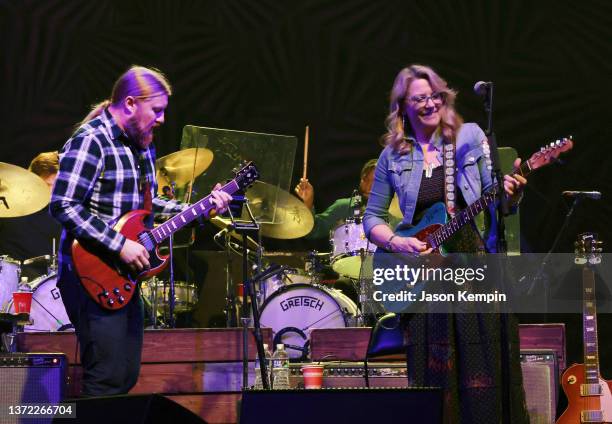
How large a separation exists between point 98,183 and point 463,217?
168 centimetres

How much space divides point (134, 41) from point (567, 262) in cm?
439

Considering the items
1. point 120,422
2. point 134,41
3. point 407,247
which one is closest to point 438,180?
point 407,247

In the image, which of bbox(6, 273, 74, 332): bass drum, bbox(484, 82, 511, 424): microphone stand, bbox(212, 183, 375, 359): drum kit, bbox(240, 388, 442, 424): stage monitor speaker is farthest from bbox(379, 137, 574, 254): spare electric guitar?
bbox(6, 273, 74, 332): bass drum

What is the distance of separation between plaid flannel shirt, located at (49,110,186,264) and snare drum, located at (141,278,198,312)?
2.81m

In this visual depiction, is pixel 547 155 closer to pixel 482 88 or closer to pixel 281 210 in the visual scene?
pixel 482 88

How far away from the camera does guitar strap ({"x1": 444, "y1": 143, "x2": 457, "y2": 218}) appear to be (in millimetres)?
4082

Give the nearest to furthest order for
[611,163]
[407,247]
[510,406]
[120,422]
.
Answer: [120,422]
[510,406]
[407,247]
[611,163]

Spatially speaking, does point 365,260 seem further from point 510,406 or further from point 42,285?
point 510,406

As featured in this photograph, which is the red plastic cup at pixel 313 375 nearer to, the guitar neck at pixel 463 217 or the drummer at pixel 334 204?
the guitar neck at pixel 463 217

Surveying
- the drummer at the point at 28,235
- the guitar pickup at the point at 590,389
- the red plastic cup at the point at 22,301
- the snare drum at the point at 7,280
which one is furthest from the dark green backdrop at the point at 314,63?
the guitar pickup at the point at 590,389

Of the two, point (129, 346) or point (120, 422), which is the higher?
point (129, 346)

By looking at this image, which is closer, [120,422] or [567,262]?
[120,422]

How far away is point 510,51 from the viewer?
8570mm

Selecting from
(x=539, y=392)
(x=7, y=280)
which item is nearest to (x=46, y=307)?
(x=7, y=280)
